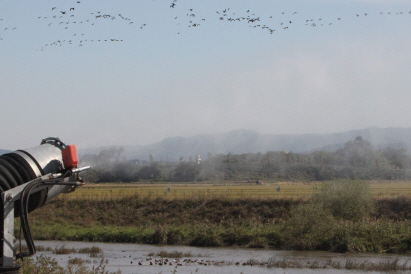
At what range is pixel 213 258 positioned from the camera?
2512 centimetres

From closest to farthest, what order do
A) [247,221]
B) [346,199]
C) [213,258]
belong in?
1. [213,258]
2. [247,221]
3. [346,199]

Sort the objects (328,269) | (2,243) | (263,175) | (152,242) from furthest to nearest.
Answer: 1. (263,175)
2. (152,242)
3. (328,269)
4. (2,243)

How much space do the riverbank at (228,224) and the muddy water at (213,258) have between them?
1768 millimetres

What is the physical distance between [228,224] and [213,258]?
13999 mm

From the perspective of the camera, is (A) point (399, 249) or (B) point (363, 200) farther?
(B) point (363, 200)

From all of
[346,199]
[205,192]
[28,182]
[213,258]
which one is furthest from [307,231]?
[205,192]

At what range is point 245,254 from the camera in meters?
27.1

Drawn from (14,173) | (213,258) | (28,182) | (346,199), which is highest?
(14,173)

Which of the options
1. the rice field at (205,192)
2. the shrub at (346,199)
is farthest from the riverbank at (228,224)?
the rice field at (205,192)

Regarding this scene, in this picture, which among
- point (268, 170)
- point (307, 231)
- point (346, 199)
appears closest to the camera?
point (307, 231)

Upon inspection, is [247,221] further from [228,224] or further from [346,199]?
[346,199]

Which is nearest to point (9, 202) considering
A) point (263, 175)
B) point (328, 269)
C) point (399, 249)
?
point (328, 269)

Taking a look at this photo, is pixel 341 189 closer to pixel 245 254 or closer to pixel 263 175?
pixel 245 254

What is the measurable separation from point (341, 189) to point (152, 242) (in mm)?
15803
